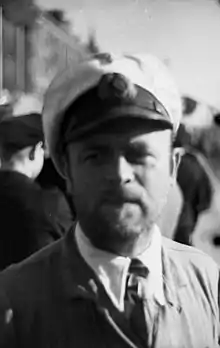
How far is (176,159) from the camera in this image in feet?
3.81

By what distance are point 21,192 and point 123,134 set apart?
24 cm

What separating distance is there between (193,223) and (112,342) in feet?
0.92

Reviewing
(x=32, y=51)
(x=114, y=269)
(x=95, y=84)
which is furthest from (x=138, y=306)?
(x=32, y=51)

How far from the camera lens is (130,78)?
3.63 feet

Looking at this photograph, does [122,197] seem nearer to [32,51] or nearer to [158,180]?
[158,180]

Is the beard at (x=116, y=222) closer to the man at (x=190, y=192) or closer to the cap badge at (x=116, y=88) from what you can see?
the man at (x=190, y=192)

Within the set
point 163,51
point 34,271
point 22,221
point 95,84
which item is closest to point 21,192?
point 22,221

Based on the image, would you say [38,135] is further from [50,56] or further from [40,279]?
[40,279]

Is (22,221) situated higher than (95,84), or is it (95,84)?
(95,84)

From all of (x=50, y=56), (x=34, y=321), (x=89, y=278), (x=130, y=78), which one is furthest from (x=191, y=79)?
(x=34, y=321)

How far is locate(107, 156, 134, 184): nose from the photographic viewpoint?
111cm

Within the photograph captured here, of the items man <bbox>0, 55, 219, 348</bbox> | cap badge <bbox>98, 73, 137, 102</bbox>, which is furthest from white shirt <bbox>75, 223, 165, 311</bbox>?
cap badge <bbox>98, 73, 137, 102</bbox>

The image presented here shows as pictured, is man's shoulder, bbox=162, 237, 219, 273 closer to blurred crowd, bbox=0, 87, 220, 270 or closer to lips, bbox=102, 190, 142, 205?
blurred crowd, bbox=0, 87, 220, 270

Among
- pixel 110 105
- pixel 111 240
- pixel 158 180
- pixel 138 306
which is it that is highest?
pixel 110 105
